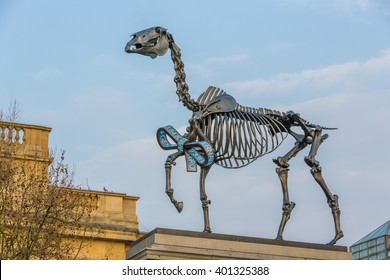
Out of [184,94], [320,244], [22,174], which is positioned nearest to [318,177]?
[320,244]

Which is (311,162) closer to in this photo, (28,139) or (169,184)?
(169,184)

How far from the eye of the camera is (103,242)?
37.8m

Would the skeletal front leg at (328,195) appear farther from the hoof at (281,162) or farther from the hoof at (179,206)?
the hoof at (179,206)

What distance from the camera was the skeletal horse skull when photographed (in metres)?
26.5

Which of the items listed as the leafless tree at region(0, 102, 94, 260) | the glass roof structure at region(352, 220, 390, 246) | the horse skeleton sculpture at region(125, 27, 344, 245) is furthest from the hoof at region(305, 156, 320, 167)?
the glass roof structure at region(352, 220, 390, 246)

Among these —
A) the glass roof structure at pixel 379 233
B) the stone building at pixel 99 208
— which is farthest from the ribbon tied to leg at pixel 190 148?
the glass roof structure at pixel 379 233

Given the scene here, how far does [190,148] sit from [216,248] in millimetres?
2228

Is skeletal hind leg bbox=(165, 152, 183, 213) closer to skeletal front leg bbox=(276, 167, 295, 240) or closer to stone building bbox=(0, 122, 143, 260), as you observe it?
skeletal front leg bbox=(276, 167, 295, 240)

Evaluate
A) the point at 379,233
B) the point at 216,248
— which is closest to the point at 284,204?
the point at 216,248

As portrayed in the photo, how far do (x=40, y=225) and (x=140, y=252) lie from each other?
17.1 feet

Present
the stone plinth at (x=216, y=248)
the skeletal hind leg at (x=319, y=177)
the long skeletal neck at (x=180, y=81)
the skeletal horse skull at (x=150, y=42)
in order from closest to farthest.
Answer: the stone plinth at (x=216, y=248), the skeletal horse skull at (x=150, y=42), the long skeletal neck at (x=180, y=81), the skeletal hind leg at (x=319, y=177)

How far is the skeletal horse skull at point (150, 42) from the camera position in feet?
87.1

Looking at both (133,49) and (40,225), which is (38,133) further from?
(133,49)

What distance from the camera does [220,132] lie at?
2694 centimetres
